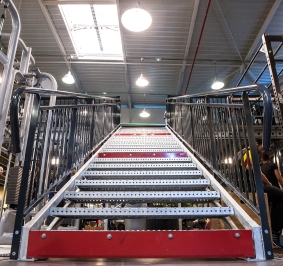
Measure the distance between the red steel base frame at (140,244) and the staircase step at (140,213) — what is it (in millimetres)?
389

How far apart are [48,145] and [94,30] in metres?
7.14

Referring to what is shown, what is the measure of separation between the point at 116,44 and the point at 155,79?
2866mm

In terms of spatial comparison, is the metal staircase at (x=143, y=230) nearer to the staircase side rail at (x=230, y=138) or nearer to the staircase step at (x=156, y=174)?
the staircase step at (x=156, y=174)

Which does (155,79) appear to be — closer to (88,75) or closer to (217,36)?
(88,75)

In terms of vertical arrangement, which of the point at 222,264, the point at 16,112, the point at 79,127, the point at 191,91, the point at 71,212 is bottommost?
the point at 222,264

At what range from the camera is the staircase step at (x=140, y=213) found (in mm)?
2172

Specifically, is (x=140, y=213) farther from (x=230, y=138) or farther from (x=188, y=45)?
(x=188, y=45)

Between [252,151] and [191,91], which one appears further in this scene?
[191,91]

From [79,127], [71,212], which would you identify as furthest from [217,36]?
[71,212]

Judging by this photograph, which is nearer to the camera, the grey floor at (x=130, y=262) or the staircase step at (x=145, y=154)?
the grey floor at (x=130, y=262)

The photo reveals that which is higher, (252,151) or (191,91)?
(191,91)

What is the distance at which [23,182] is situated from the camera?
189 centimetres

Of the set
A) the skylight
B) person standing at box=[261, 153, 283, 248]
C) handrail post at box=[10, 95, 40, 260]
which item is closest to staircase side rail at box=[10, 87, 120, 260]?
handrail post at box=[10, 95, 40, 260]

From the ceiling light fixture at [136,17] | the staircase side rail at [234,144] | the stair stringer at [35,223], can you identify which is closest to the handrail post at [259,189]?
the staircase side rail at [234,144]
